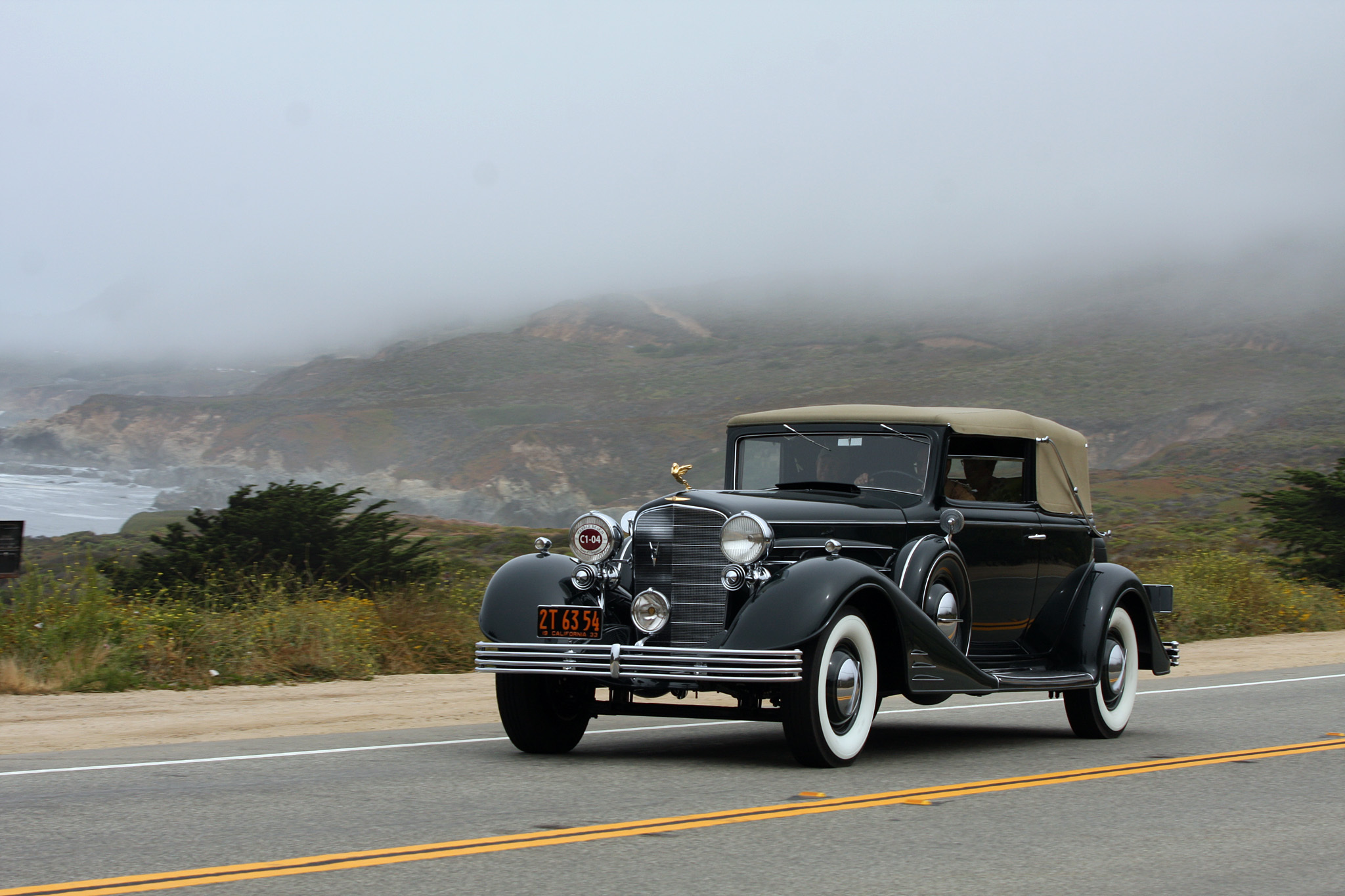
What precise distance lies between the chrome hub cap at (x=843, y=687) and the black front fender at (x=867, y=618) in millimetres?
290

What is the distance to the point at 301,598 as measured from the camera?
15.3m

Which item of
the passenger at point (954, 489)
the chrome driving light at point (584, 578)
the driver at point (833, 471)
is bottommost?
the chrome driving light at point (584, 578)

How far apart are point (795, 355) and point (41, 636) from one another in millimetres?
148288

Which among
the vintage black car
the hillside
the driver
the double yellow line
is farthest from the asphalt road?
the hillside

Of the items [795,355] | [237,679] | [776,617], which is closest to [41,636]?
[237,679]

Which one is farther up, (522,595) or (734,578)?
(734,578)

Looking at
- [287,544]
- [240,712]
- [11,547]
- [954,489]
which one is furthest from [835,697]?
[287,544]

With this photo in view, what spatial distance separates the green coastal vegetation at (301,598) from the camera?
1301 cm

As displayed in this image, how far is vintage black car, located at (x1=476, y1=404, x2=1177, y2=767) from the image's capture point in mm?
7633

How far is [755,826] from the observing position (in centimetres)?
607

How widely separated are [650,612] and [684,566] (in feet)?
1.14

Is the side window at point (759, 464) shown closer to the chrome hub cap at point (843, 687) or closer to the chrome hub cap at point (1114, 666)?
the chrome hub cap at point (843, 687)

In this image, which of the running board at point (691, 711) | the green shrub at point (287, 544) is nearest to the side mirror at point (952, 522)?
the running board at point (691, 711)

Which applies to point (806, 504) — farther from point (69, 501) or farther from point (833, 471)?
point (69, 501)
